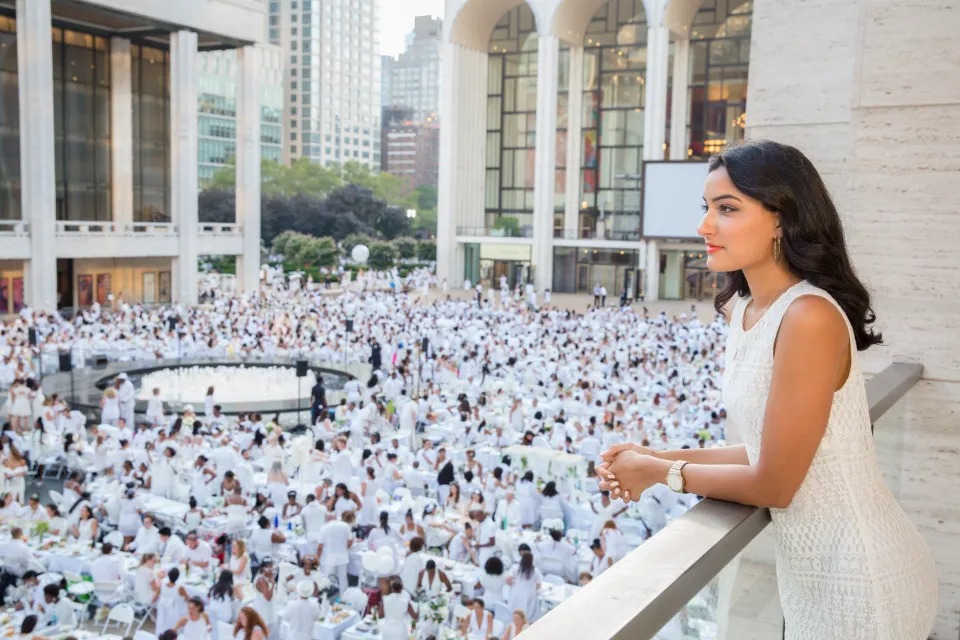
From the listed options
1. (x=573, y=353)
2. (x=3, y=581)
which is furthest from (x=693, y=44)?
(x=3, y=581)

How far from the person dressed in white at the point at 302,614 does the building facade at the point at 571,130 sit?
4026cm

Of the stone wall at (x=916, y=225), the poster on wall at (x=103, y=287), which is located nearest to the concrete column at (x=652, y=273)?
the poster on wall at (x=103, y=287)

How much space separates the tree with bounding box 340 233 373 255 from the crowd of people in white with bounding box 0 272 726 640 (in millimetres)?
42989

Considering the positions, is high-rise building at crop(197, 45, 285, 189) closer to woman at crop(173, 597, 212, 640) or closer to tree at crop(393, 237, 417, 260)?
tree at crop(393, 237, 417, 260)

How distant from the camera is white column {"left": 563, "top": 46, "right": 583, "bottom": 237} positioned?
2082 inches

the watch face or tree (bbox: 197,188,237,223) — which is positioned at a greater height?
tree (bbox: 197,188,237,223)

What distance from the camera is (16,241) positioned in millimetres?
35594

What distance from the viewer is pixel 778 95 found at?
15.6ft

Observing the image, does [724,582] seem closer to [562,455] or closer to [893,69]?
[893,69]

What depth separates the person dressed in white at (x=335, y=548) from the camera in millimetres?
10039

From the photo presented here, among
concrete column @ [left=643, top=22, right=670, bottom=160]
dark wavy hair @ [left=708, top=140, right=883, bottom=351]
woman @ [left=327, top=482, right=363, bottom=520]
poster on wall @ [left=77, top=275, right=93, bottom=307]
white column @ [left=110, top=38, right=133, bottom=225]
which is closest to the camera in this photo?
dark wavy hair @ [left=708, top=140, right=883, bottom=351]

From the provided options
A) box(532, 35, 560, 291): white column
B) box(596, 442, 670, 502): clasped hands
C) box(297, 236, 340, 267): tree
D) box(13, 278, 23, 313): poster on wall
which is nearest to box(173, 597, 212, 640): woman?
box(596, 442, 670, 502): clasped hands

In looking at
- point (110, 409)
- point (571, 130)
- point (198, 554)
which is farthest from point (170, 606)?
point (571, 130)

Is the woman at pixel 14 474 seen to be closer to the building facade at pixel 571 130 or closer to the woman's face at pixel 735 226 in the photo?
the woman's face at pixel 735 226
